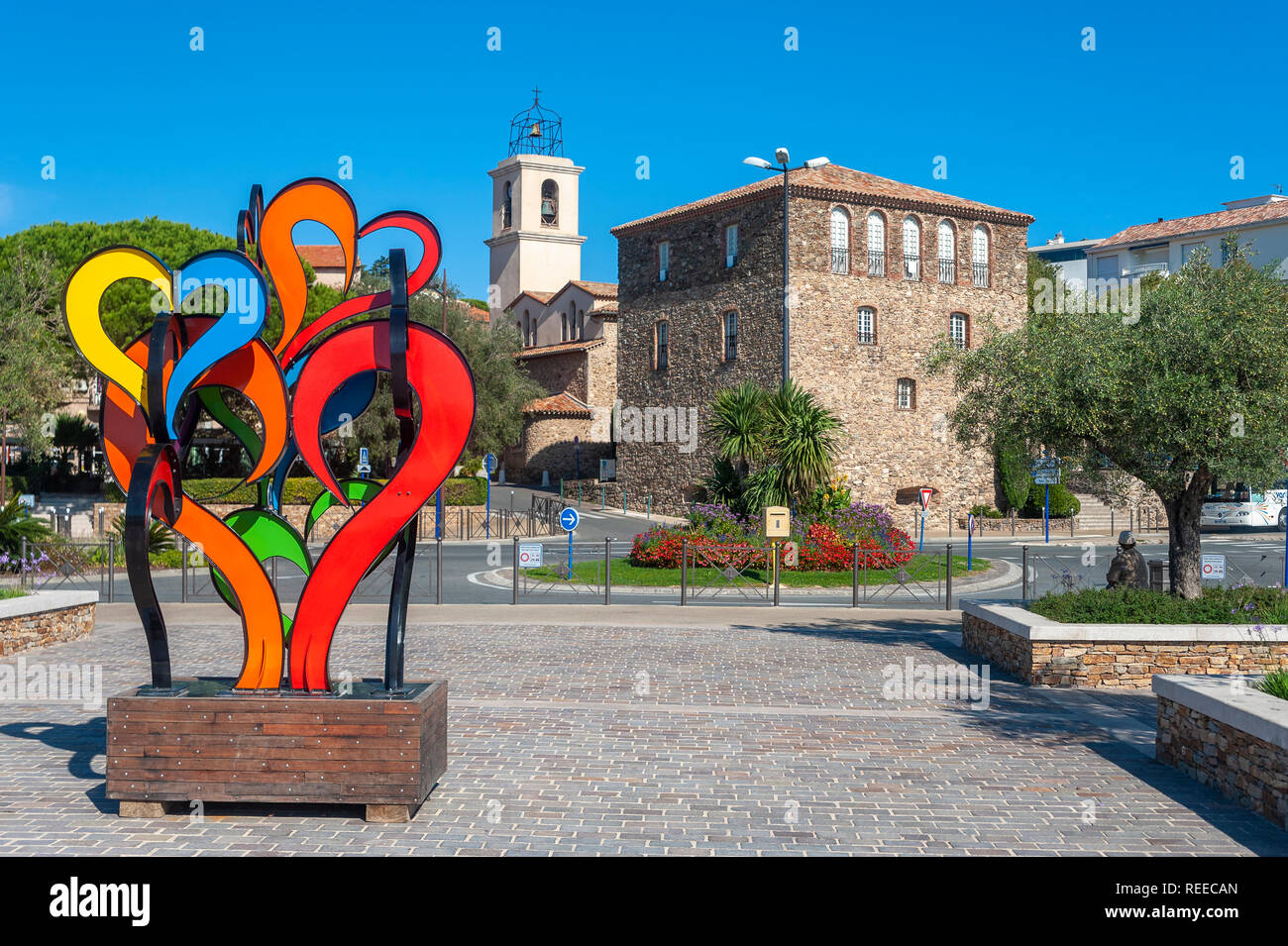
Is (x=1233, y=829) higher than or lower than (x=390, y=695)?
lower

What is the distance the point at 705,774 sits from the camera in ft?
24.8

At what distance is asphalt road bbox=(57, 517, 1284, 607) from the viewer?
1884 cm

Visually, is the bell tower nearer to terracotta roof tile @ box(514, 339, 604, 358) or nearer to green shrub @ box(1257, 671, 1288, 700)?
terracotta roof tile @ box(514, 339, 604, 358)

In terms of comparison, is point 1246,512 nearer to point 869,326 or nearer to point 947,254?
point 947,254

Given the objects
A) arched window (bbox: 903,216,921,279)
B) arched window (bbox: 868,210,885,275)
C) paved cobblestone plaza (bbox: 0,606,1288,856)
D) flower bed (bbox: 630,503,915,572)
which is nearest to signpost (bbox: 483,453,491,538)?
flower bed (bbox: 630,503,915,572)

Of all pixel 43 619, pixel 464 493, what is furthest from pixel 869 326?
pixel 43 619

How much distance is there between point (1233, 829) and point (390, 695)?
5017mm

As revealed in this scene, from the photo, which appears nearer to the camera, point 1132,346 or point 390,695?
point 390,695
